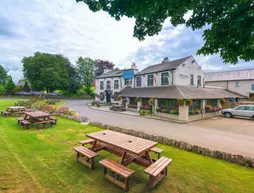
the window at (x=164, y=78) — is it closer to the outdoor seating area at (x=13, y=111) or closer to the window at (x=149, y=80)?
the window at (x=149, y=80)

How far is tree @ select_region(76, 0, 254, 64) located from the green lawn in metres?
3.59

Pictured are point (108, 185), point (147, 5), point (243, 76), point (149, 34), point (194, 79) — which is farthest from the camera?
point (243, 76)

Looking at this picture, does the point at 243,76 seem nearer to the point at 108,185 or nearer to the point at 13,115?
the point at 108,185

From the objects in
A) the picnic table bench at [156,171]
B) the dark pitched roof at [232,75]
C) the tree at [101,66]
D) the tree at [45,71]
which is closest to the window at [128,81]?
the dark pitched roof at [232,75]

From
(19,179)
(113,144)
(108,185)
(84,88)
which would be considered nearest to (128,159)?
(113,144)

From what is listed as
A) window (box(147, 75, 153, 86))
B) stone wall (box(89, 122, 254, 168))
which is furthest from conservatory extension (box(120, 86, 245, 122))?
stone wall (box(89, 122, 254, 168))

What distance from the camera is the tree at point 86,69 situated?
44188mm

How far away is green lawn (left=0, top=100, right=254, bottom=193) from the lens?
3594 mm

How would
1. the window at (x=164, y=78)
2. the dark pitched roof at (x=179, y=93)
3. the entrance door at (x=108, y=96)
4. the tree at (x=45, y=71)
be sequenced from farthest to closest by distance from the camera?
the tree at (x=45, y=71)
the entrance door at (x=108, y=96)
the window at (x=164, y=78)
the dark pitched roof at (x=179, y=93)

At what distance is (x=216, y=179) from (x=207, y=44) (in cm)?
406

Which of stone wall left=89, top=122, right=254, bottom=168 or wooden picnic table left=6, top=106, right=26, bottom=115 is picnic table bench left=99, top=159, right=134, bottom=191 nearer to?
stone wall left=89, top=122, right=254, bottom=168

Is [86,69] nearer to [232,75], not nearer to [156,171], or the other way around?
[232,75]

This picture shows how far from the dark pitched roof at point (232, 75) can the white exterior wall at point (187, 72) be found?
10.9 meters

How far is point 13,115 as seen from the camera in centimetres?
1321
